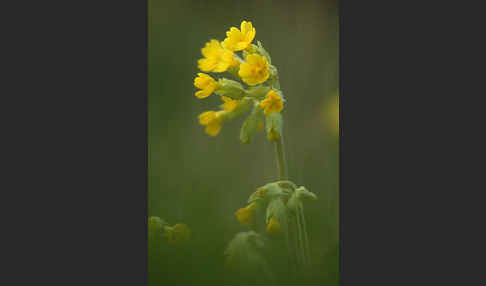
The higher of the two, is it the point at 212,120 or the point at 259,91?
the point at 259,91

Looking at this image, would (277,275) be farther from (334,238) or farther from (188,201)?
(188,201)

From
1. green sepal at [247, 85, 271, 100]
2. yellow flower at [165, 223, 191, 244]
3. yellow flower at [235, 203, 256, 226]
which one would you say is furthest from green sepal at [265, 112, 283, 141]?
yellow flower at [165, 223, 191, 244]

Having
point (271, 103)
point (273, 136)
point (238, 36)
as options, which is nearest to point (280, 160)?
point (273, 136)

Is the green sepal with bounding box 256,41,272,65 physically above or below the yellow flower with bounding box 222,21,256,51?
below

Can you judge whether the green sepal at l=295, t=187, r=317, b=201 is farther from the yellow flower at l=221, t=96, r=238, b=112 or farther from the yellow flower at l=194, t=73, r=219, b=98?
the yellow flower at l=194, t=73, r=219, b=98

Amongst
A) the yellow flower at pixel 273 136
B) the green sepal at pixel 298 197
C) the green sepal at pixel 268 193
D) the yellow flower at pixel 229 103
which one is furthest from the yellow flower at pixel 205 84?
the green sepal at pixel 298 197

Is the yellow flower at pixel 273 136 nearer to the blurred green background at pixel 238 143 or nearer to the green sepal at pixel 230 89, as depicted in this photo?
the blurred green background at pixel 238 143

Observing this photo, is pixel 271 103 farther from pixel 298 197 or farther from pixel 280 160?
pixel 298 197

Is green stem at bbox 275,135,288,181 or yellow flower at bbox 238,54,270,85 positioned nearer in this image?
yellow flower at bbox 238,54,270,85
